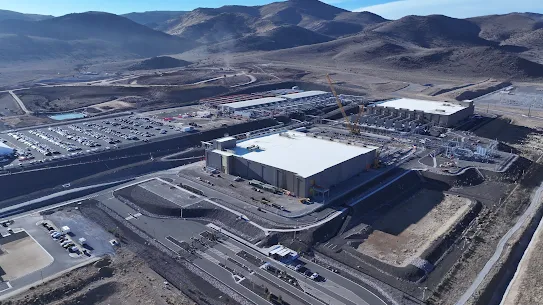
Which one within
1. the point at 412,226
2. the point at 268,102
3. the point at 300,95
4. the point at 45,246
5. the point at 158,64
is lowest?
the point at 412,226

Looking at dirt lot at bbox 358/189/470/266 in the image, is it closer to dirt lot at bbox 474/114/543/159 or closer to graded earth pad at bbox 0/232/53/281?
dirt lot at bbox 474/114/543/159

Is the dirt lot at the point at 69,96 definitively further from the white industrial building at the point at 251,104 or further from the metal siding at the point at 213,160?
the metal siding at the point at 213,160

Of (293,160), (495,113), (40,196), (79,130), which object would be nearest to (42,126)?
(79,130)

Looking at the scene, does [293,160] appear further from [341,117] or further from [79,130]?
[79,130]

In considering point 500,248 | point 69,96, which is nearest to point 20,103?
point 69,96

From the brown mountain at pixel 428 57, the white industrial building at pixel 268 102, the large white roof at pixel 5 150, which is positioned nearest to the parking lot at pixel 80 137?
the large white roof at pixel 5 150

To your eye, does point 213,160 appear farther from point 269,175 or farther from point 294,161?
point 294,161
